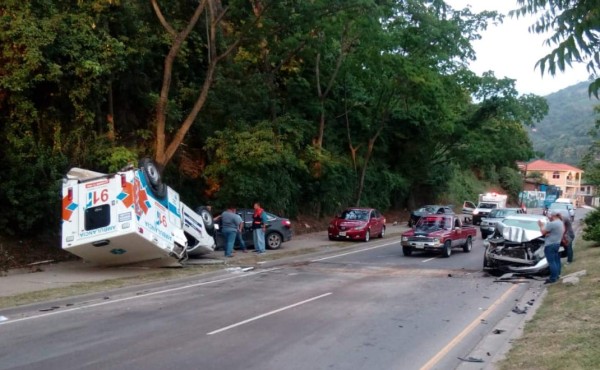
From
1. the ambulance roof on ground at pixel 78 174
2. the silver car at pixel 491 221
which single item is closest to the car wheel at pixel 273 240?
the ambulance roof on ground at pixel 78 174

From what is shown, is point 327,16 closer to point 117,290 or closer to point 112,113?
point 112,113

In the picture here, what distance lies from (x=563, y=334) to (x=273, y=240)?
1555 centimetres

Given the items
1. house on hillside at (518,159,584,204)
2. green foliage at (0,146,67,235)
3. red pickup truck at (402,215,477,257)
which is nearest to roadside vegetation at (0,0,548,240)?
green foliage at (0,146,67,235)

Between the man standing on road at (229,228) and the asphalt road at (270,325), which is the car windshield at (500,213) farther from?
the man standing on road at (229,228)

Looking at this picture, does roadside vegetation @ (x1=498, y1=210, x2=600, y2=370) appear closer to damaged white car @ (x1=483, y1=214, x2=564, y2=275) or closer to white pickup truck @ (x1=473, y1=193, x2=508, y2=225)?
damaged white car @ (x1=483, y1=214, x2=564, y2=275)

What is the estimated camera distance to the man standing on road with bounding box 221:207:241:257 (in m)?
19.5

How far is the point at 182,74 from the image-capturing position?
25.4 metres

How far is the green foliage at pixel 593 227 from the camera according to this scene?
2083cm

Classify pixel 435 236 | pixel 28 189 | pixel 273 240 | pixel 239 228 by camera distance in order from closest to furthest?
pixel 28 189 → pixel 239 228 → pixel 435 236 → pixel 273 240

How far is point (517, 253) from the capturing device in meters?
15.4

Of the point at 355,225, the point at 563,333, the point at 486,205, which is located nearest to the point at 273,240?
the point at 355,225

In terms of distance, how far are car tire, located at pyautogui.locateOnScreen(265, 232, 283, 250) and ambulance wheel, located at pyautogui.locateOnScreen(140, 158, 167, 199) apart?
7.36 metres

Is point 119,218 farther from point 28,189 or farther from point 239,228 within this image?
point 239,228

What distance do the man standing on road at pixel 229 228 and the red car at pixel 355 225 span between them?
8281 mm
